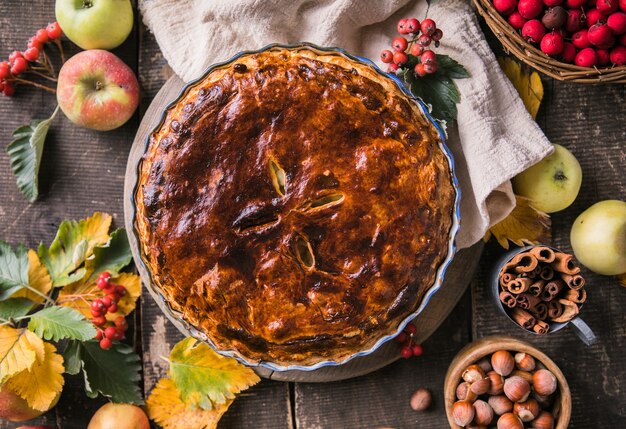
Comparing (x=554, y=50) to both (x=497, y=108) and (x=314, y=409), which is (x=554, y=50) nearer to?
(x=497, y=108)

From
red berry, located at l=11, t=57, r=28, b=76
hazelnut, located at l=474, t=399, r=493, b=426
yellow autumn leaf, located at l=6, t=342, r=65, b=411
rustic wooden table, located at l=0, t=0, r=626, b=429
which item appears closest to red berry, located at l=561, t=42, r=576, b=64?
rustic wooden table, located at l=0, t=0, r=626, b=429

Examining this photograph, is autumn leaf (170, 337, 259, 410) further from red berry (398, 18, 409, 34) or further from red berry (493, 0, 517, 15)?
red berry (493, 0, 517, 15)

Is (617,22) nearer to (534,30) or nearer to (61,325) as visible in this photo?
(534,30)

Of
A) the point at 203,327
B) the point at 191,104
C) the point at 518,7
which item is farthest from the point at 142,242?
the point at 518,7

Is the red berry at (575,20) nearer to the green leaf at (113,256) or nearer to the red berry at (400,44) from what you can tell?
the red berry at (400,44)

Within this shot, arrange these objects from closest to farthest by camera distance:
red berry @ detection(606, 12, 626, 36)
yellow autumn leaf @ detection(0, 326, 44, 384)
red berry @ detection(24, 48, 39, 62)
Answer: red berry @ detection(606, 12, 626, 36), yellow autumn leaf @ detection(0, 326, 44, 384), red berry @ detection(24, 48, 39, 62)

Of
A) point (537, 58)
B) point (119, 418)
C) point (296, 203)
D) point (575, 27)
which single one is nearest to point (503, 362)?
point (296, 203)

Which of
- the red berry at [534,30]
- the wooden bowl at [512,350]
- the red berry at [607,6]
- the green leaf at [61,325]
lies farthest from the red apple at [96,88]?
the red berry at [607,6]
